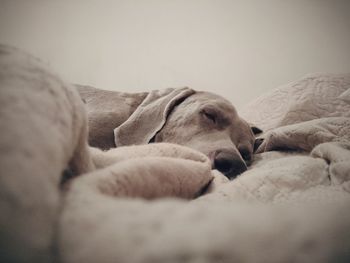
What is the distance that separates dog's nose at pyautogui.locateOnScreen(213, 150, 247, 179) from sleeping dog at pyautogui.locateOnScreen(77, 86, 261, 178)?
18 centimetres

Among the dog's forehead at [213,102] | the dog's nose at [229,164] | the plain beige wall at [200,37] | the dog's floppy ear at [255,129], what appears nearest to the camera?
the dog's nose at [229,164]

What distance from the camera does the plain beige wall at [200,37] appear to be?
6348 mm

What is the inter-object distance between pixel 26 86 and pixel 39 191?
0.21 meters

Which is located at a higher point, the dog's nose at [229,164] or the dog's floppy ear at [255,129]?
the dog's nose at [229,164]

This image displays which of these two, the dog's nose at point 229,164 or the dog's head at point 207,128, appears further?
the dog's head at point 207,128

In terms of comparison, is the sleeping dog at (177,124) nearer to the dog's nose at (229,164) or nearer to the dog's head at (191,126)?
the dog's head at (191,126)

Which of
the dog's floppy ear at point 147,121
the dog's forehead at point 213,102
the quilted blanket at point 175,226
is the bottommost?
the dog's floppy ear at point 147,121

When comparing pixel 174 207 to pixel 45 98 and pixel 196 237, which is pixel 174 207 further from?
pixel 45 98

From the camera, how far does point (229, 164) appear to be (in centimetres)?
162

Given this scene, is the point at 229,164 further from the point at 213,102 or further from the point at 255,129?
the point at 255,129

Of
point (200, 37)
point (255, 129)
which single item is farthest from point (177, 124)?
point (200, 37)

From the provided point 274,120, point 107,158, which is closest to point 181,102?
point 274,120

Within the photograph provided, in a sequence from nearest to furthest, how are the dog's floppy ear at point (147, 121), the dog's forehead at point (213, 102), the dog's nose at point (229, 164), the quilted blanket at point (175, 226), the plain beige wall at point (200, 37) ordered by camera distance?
the quilted blanket at point (175, 226)
the dog's nose at point (229, 164)
the dog's floppy ear at point (147, 121)
the dog's forehead at point (213, 102)
the plain beige wall at point (200, 37)

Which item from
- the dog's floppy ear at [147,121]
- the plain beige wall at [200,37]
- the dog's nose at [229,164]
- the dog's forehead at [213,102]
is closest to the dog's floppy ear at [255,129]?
the dog's forehead at [213,102]
